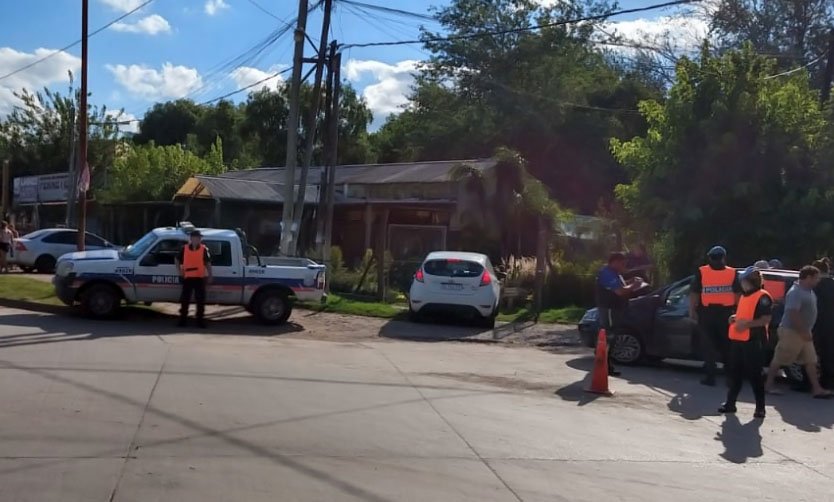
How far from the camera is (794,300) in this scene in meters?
11.7

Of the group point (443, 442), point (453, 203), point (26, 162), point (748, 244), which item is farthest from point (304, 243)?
point (26, 162)

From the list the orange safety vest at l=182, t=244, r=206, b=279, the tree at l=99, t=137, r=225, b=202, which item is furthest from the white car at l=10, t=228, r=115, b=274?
the orange safety vest at l=182, t=244, r=206, b=279

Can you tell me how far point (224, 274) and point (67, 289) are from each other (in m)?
2.72

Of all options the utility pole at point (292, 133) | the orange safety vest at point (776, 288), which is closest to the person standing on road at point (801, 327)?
the orange safety vest at point (776, 288)

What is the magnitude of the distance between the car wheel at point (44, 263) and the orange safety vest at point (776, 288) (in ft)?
68.6

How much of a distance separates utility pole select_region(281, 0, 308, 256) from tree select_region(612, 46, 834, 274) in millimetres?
7713

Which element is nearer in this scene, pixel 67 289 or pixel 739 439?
pixel 739 439

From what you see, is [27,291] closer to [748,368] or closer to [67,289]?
[67,289]

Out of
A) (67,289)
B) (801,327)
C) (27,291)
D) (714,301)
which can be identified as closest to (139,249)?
(67,289)

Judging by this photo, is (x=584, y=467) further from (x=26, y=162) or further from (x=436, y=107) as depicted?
(x=26, y=162)

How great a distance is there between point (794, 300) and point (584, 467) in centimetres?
552

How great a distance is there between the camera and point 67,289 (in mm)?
16125

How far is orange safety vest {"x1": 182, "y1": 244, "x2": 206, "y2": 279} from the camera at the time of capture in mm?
15867

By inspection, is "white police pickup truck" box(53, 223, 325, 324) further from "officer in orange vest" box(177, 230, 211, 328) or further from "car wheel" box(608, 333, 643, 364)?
"car wheel" box(608, 333, 643, 364)
